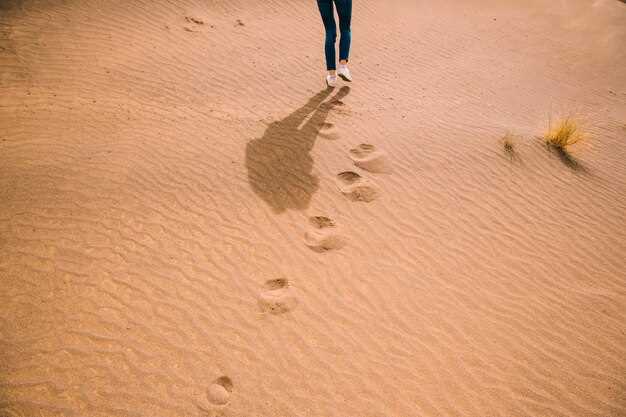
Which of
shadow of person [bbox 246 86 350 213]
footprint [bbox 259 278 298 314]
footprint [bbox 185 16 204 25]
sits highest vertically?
footprint [bbox 185 16 204 25]

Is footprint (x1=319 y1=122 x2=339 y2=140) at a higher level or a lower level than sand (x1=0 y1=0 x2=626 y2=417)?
higher

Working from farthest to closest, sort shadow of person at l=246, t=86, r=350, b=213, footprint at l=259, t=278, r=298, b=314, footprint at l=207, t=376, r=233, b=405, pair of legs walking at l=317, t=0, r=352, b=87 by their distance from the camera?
1. pair of legs walking at l=317, t=0, r=352, b=87
2. shadow of person at l=246, t=86, r=350, b=213
3. footprint at l=259, t=278, r=298, b=314
4. footprint at l=207, t=376, r=233, b=405

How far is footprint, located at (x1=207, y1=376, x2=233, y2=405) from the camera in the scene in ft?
6.81

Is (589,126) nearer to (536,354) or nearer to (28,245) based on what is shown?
(536,354)

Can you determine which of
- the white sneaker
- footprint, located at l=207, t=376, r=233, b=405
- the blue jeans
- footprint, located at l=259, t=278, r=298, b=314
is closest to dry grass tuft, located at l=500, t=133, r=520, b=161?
the white sneaker

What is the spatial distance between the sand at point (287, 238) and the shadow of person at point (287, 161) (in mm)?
29

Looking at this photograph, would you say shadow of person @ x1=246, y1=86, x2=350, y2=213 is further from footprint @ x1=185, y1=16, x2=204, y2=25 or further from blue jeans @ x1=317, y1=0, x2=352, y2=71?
footprint @ x1=185, y1=16, x2=204, y2=25

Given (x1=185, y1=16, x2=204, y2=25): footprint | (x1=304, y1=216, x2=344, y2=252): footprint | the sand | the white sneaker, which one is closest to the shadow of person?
the sand

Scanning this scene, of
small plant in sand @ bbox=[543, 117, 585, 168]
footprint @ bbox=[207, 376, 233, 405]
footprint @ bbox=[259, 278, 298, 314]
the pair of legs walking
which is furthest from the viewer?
small plant in sand @ bbox=[543, 117, 585, 168]

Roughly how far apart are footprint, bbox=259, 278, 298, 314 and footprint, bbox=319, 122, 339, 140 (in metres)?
2.11

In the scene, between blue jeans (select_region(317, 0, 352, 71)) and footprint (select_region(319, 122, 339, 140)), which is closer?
blue jeans (select_region(317, 0, 352, 71))

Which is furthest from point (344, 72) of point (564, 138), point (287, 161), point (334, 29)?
point (564, 138)

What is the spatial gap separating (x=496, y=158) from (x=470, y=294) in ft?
7.12

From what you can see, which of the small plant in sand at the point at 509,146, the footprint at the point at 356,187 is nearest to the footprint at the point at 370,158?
the footprint at the point at 356,187
